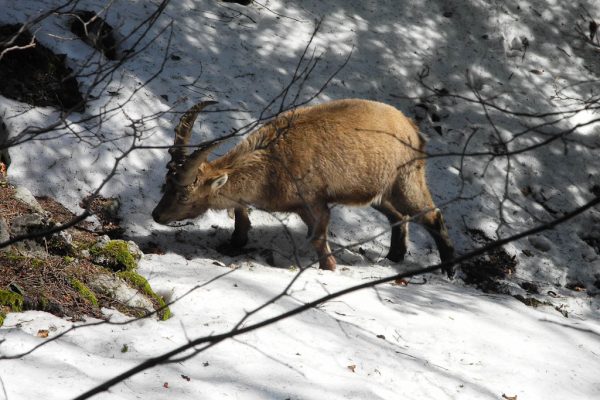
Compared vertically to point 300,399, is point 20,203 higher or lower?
lower

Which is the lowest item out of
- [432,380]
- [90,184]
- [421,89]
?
[90,184]

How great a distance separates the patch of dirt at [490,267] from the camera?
27.0 feet

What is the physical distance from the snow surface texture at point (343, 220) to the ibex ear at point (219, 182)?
69 centimetres

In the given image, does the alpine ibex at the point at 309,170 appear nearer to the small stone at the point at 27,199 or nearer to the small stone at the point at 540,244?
the small stone at the point at 27,199

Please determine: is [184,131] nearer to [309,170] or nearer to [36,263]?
[309,170]

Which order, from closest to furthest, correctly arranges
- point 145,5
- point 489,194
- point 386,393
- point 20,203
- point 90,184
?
point 386,393, point 20,203, point 90,184, point 489,194, point 145,5

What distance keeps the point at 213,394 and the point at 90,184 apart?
406 cm

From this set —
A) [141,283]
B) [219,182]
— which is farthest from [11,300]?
[219,182]

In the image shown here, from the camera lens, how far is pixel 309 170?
296 inches

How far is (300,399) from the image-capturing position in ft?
15.3

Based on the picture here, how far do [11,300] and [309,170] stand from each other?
340 cm

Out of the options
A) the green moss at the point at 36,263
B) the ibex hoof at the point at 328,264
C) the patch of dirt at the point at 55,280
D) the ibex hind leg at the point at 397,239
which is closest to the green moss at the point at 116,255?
the patch of dirt at the point at 55,280

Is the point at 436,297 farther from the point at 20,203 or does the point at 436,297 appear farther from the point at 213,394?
the point at 20,203

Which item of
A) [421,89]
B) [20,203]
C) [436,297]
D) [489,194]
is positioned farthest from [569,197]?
[20,203]
